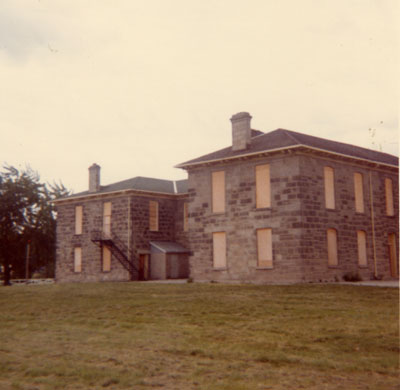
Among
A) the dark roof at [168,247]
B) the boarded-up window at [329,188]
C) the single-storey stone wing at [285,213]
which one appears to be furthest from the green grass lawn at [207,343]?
the dark roof at [168,247]

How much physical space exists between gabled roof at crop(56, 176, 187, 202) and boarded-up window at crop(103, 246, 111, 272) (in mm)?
4003

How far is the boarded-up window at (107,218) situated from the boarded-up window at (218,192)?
10.9m

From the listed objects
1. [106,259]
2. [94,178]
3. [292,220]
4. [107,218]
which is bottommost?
[106,259]

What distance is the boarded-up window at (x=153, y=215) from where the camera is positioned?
37906 millimetres

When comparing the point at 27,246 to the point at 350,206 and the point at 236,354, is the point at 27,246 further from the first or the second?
the point at 236,354

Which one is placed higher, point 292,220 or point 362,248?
point 292,220

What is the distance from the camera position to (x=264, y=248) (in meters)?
27.1

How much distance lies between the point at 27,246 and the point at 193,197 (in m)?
19.5

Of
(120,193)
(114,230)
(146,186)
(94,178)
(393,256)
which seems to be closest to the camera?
(393,256)

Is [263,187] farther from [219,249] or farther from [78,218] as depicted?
[78,218]

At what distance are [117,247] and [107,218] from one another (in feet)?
7.65

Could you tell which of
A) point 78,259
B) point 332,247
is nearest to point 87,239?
point 78,259

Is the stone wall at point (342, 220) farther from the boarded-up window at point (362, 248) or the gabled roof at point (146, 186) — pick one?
the gabled roof at point (146, 186)

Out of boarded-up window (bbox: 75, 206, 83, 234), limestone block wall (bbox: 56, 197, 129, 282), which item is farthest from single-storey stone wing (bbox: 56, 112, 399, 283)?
boarded-up window (bbox: 75, 206, 83, 234)
